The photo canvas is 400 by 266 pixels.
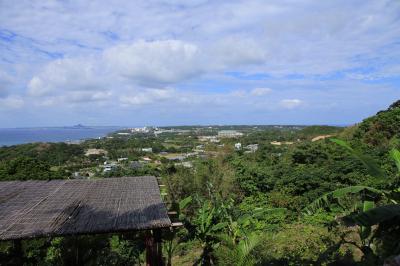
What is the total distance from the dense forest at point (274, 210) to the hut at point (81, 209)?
25.0 inches

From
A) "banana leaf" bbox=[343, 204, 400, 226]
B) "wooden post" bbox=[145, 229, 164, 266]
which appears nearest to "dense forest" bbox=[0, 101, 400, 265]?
"banana leaf" bbox=[343, 204, 400, 226]

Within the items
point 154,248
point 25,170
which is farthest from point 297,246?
point 25,170

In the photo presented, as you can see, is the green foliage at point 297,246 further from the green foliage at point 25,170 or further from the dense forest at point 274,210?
the green foliage at point 25,170

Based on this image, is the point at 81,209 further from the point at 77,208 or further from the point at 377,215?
the point at 377,215

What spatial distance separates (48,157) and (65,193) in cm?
3618

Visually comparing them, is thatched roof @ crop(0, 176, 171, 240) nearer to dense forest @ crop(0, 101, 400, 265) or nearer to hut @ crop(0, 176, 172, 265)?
hut @ crop(0, 176, 172, 265)

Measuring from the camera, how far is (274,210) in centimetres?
1082

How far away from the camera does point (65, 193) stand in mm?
7715

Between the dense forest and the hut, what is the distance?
63 centimetres

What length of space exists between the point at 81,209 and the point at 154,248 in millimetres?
1504

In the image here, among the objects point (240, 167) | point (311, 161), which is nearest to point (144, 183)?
point (240, 167)

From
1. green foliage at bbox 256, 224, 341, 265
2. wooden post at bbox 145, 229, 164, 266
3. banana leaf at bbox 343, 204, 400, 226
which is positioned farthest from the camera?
green foliage at bbox 256, 224, 341, 265

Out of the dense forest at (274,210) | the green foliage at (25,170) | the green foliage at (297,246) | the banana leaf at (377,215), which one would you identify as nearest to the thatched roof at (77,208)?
the dense forest at (274,210)

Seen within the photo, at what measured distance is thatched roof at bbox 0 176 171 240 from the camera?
5.64m
